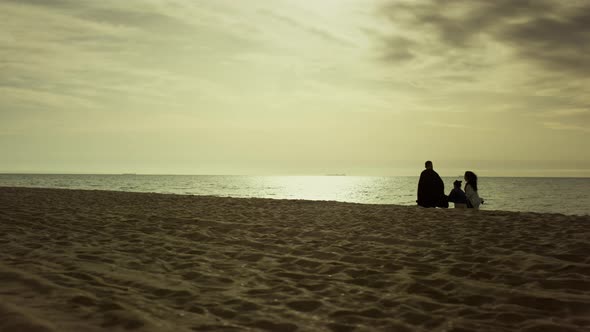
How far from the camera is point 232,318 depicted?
14.9ft

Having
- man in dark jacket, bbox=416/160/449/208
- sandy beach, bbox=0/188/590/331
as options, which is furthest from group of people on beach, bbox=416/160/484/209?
sandy beach, bbox=0/188/590/331

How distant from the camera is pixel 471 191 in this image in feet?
52.3

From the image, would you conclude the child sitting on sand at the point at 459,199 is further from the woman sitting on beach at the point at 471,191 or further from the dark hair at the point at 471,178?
the dark hair at the point at 471,178

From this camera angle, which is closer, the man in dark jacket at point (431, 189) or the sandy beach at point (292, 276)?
the sandy beach at point (292, 276)

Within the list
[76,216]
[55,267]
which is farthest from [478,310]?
[76,216]

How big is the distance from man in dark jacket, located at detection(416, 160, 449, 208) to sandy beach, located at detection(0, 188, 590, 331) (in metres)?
5.40

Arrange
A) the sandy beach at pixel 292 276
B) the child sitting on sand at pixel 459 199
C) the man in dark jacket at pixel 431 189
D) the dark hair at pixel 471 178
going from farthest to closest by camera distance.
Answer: the man in dark jacket at pixel 431 189
the child sitting on sand at pixel 459 199
the dark hair at pixel 471 178
the sandy beach at pixel 292 276

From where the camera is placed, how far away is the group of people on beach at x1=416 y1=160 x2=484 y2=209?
16.0m

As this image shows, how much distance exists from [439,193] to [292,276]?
39.3 feet

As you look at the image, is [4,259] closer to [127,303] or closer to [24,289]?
[24,289]

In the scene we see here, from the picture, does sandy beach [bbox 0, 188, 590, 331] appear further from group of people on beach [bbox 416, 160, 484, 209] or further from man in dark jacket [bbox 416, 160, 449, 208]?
man in dark jacket [bbox 416, 160, 449, 208]

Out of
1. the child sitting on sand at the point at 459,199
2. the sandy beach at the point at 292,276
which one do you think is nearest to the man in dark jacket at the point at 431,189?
the child sitting on sand at the point at 459,199

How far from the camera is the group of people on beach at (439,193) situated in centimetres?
1596

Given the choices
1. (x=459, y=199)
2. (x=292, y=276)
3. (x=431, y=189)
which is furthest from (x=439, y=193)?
(x=292, y=276)
